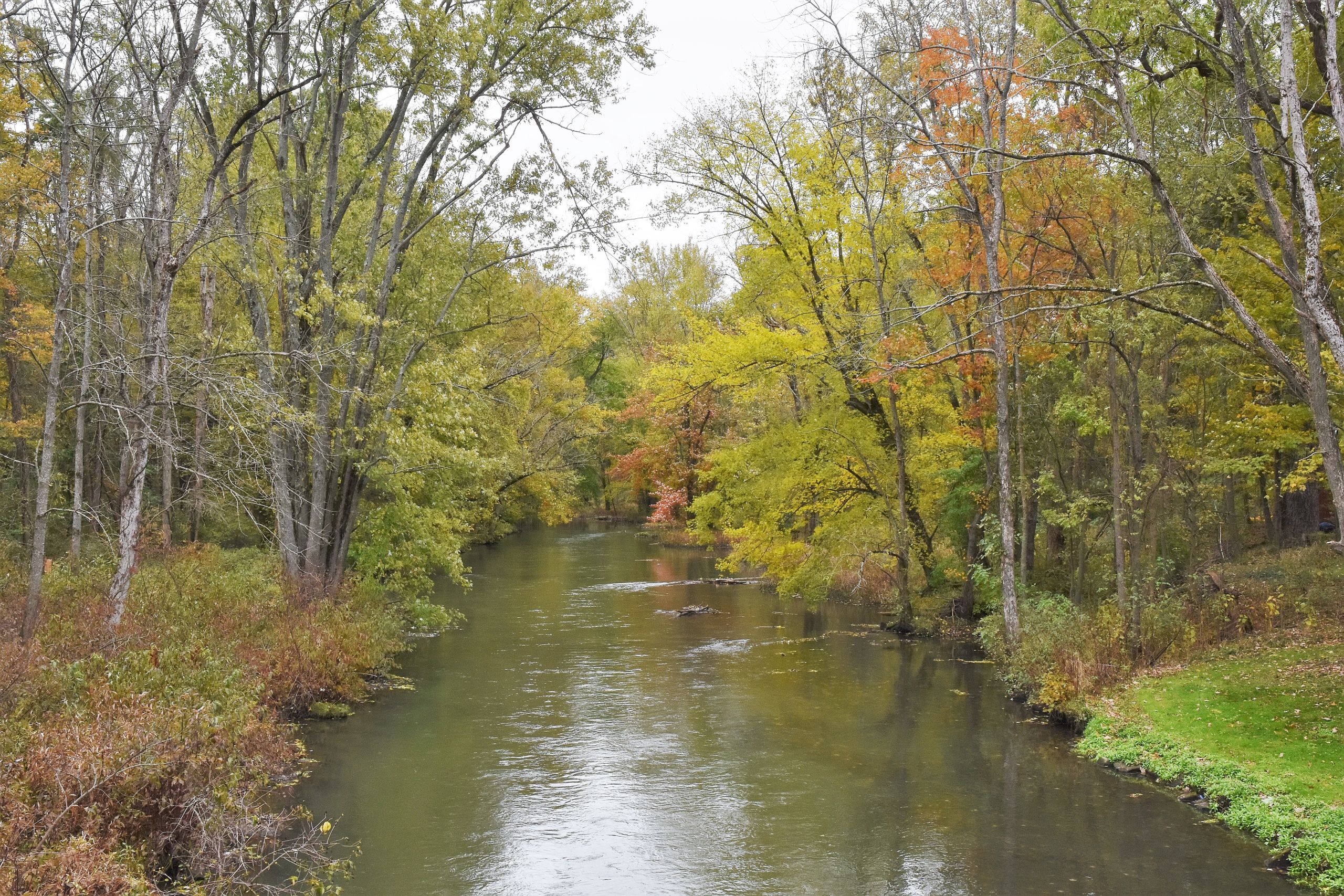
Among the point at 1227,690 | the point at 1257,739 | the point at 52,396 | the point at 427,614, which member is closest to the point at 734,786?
the point at 1257,739

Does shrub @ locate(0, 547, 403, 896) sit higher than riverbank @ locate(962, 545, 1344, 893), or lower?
higher

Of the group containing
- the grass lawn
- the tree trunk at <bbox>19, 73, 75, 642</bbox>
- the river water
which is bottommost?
the river water

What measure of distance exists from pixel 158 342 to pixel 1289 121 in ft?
39.2

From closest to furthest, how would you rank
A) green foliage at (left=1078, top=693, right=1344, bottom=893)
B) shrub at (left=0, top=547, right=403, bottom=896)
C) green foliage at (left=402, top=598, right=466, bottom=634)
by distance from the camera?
shrub at (left=0, top=547, right=403, bottom=896) < green foliage at (left=1078, top=693, right=1344, bottom=893) < green foliage at (left=402, top=598, right=466, bottom=634)

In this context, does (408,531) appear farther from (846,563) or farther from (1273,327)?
(1273,327)

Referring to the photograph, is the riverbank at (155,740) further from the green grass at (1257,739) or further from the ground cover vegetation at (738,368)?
the green grass at (1257,739)

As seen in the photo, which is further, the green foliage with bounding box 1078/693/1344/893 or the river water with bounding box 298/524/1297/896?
the river water with bounding box 298/524/1297/896

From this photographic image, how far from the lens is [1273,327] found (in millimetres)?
14797

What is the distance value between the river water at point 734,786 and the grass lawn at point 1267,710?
974 mm

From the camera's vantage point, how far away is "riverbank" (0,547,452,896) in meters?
6.14

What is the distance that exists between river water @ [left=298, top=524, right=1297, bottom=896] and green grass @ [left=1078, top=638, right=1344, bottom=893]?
370 mm

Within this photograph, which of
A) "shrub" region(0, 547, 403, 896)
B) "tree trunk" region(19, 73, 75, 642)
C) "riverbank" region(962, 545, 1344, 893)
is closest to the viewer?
"shrub" region(0, 547, 403, 896)

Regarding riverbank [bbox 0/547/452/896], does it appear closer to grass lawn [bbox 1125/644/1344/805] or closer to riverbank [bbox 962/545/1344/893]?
riverbank [bbox 962/545/1344/893]

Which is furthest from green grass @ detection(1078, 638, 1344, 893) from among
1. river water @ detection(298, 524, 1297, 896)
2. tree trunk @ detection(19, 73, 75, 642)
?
tree trunk @ detection(19, 73, 75, 642)
